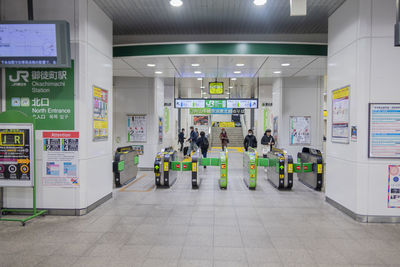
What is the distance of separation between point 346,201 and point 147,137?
6730mm

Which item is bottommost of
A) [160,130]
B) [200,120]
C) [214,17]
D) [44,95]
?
[160,130]

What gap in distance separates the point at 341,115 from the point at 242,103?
5182 mm

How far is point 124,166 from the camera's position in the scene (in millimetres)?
7223

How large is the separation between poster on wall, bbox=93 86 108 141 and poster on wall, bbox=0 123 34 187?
1091mm

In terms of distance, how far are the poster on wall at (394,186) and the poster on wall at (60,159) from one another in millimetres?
5350

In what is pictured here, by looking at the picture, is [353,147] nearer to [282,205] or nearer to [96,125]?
[282,205]

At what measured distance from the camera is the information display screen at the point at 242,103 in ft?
32.4

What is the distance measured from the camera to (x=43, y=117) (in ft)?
15.3

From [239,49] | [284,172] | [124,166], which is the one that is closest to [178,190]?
[124,166]

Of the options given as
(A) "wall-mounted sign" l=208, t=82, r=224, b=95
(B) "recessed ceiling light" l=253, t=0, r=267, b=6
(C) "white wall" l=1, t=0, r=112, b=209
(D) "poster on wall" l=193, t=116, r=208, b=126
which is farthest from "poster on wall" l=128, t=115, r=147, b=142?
(D) "poster on wall" l=193, t=116, r=208, b=126

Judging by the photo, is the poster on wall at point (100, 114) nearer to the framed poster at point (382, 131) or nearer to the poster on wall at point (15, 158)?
the poster on wall at point (15, 158)

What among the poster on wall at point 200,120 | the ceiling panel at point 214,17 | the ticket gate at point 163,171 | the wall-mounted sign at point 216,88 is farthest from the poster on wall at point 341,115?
the poster on wall at point 200,120

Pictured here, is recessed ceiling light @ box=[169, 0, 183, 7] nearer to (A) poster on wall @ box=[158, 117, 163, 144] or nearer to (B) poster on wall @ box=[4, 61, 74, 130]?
(B) poster on wall @ box=[4, 61, 74, 130]

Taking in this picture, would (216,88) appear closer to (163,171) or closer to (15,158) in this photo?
(163,171)
